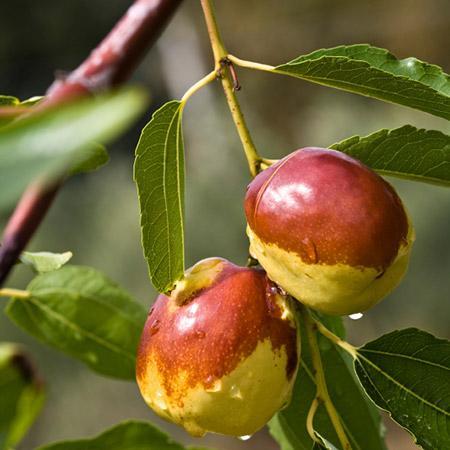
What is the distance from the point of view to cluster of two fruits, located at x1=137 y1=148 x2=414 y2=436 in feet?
2.26

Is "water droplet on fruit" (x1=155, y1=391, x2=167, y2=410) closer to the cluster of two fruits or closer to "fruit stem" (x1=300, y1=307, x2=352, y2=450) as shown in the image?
the cluster of two fruits

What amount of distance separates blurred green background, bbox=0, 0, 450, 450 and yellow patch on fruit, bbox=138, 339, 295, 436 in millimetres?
3863

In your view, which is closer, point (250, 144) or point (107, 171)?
point (250, 144)

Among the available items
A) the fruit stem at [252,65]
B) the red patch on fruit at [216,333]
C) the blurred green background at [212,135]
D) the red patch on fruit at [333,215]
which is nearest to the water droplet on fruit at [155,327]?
the red patch on fruit at [216,333]

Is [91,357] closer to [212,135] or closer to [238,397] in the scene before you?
[238,397]

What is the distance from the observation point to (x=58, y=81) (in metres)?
0.49

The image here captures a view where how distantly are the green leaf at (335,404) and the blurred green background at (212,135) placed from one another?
146 inches

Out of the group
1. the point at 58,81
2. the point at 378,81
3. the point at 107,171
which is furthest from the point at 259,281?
the point at 107,171

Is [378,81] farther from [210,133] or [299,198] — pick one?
[210,133]

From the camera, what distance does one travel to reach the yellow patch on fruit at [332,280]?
0.69 meters

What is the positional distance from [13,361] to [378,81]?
0.41 m

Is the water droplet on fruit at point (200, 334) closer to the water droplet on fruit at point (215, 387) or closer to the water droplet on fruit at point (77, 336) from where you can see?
the water droplet on fruit at point (215, 387)

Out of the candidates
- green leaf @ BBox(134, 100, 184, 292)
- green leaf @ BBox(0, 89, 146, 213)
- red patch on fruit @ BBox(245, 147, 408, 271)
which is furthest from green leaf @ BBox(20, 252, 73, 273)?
green leaf @ BBox(0, 89, 146, 213)

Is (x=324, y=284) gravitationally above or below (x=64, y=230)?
above
